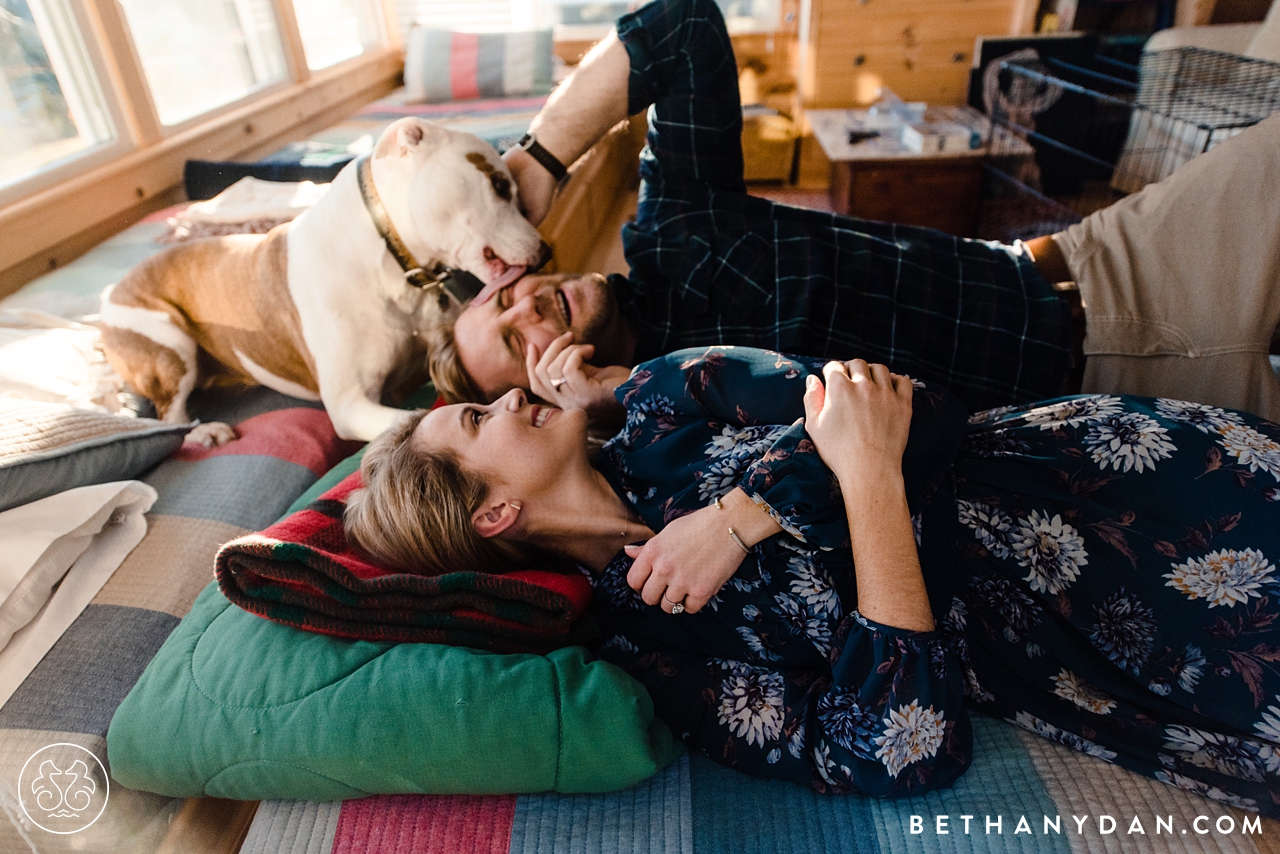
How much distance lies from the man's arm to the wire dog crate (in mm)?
1749

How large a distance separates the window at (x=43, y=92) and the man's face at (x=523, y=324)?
148 centimetres

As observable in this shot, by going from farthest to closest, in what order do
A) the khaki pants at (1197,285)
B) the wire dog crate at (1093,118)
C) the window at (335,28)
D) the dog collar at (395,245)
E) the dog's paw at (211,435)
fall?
the window at (335,28) → the wire dog crate at (1093,118) → the dog's paw at (211,435) → the dog collar at (395,245) → the khaki pants at (1197,285)

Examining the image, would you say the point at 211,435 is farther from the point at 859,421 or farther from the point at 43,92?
the point at 43,92

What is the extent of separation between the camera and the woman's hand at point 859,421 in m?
0.80

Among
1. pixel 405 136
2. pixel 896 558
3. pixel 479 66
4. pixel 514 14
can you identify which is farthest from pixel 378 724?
pixel 514 14

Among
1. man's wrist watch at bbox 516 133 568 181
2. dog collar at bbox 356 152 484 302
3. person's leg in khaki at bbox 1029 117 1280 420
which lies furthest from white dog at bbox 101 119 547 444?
person's leg in khaki at bbox 1029 117 1280 420

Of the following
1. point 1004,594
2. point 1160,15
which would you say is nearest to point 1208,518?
point 1004,594

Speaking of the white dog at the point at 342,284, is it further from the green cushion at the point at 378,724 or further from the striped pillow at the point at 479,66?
the striped pillow at the point at 479,66

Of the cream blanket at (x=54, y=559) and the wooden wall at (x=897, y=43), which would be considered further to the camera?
the wooden wall at (x=897, y=43)

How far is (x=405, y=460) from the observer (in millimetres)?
992

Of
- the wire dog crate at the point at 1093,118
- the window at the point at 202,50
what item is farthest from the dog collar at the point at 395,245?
the wire dog crate at the point at 1093,118

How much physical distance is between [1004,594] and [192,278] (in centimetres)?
148

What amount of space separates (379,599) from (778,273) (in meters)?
0.84

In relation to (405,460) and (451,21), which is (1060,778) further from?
(451,21)
